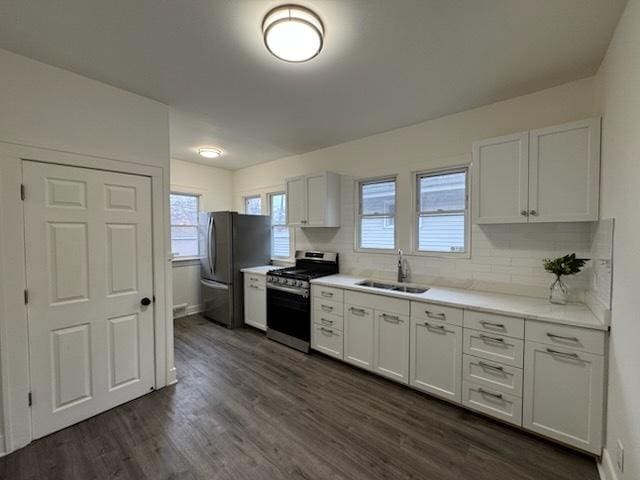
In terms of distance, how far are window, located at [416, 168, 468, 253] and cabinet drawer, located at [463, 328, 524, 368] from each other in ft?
3.22

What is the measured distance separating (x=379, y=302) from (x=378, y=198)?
144cm

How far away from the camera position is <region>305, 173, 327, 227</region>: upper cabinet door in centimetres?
367

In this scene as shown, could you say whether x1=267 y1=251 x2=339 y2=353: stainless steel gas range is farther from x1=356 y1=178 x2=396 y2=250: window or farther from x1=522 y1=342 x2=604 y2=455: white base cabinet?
x1=522 y1=342 x2=604 y2=455: white base cabinet

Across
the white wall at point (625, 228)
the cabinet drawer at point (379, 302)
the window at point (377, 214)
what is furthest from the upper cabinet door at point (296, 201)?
the white wall at point (625, 228)

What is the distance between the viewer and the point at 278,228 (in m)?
4.90

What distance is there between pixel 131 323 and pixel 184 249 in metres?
2.64

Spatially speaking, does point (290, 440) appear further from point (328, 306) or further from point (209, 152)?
point (209, 152)

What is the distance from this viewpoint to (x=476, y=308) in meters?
2.17

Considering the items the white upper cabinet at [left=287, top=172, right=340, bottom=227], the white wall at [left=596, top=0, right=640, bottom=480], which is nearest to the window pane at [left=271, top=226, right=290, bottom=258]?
the white upper cabinet at [left=287, top=172, right=340, bottom=227]

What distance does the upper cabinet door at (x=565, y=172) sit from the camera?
198 centimetres

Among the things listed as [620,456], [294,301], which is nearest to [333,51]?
[294,301]

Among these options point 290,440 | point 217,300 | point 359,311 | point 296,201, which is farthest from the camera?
point 217,300

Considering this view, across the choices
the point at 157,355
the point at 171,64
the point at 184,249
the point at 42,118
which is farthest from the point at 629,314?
the point at 184,249

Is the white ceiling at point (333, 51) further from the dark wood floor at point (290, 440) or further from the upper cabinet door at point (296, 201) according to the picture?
the dark wood floor at point (290, 440)
